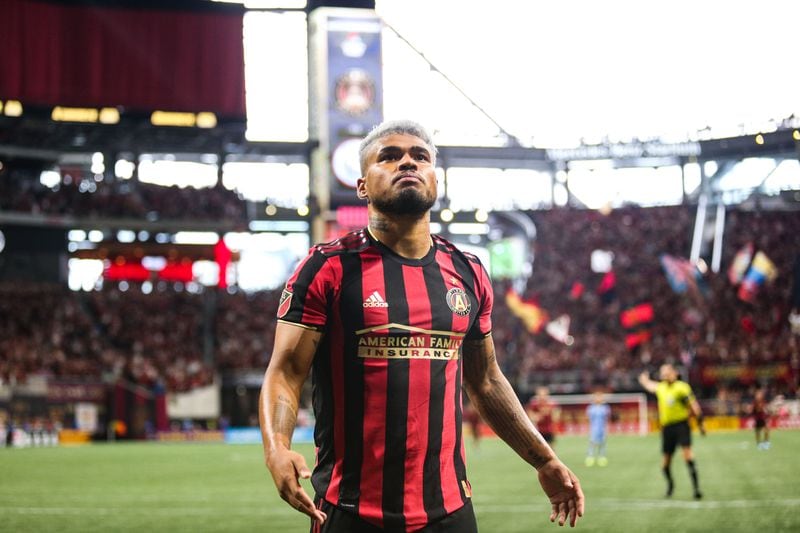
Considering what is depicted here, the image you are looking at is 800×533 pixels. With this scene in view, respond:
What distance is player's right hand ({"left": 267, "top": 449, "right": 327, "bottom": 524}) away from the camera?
362 cm

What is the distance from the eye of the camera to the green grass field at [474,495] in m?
13.5

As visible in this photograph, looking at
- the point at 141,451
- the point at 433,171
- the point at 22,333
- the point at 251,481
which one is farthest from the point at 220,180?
the point at 433,171

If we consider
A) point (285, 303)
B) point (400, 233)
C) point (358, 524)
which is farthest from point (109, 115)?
point (358, 524)

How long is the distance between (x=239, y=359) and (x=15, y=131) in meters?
17.9

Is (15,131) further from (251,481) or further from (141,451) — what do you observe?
(251,481)

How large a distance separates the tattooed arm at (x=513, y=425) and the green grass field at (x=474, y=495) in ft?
27.5

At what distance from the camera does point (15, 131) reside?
179ft

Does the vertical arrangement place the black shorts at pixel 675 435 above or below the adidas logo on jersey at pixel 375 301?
below

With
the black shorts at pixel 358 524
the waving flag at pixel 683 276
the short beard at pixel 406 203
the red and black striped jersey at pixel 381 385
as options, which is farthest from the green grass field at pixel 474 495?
the waving flag at pixel 683 276

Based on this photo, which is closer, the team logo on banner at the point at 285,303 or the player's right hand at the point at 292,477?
the player's right hand at the point at 292,477

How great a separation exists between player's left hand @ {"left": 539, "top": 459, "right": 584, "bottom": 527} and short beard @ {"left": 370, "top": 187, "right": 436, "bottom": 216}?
131cm

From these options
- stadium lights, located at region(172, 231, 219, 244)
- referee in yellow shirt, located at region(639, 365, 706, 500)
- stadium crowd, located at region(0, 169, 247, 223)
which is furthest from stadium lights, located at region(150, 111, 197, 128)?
referee in yellow shirt, located at region(639, 365, 706, 500)

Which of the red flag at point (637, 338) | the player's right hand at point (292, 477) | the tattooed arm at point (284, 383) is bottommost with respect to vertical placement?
the red flag at point (637, 338)

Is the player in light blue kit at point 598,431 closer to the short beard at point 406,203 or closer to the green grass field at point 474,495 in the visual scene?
the green grass field at point 474,495
